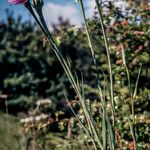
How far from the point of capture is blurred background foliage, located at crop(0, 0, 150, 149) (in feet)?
13.5

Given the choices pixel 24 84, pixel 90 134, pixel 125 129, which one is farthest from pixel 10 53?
pixel 90 134

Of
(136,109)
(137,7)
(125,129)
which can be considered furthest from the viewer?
(137,7)

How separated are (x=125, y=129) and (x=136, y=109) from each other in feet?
1.36

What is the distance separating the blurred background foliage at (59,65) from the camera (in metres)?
4.11

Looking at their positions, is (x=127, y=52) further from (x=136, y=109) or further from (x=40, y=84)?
(x=40, y=84)

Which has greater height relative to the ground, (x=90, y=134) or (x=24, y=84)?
→ (x=90, y=134)

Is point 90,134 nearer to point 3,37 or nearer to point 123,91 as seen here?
point 123,91

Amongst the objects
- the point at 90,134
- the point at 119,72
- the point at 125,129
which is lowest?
the point at 125,129

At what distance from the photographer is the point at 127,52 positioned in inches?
177

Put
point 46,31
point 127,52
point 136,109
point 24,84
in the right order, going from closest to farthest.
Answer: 1. point 46,31
2. point 136,109
3. point 127,52
4. point 24,84

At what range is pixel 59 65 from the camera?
15.1m

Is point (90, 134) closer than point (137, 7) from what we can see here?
Yes

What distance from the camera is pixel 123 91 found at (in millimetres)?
4535

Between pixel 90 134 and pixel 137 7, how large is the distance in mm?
3140
